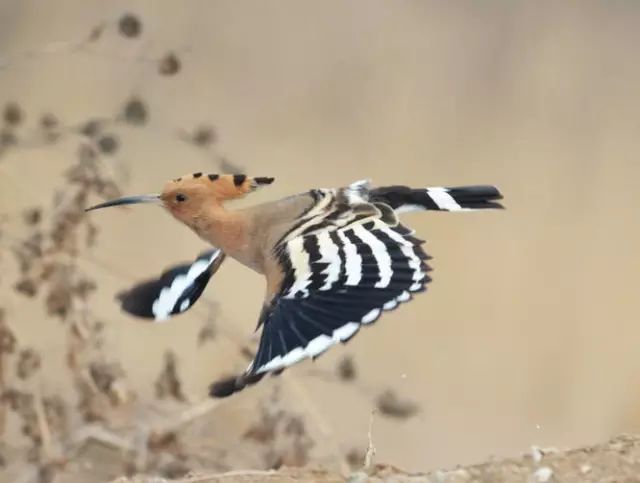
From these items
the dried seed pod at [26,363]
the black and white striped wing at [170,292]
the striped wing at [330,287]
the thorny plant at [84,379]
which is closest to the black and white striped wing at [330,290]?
the striped wing at [330,287]

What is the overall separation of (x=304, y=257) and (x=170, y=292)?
0.60ft

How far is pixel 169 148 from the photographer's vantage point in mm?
1379

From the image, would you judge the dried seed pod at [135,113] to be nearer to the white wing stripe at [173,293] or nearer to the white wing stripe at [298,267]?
the white wing stripe at [173,293]

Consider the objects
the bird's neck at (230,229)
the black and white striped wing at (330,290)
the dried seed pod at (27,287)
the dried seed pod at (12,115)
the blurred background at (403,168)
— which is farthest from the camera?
the blurred background at (403,168)

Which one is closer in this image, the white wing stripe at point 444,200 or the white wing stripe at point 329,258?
the white wing stripe at point 329,258

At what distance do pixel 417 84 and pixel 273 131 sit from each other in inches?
8.2

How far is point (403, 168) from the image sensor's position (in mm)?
1394

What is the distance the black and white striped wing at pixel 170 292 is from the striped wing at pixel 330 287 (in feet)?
0.45

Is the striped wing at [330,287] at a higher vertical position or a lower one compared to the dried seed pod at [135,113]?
lower

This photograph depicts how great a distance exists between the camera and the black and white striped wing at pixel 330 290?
0.60 meters

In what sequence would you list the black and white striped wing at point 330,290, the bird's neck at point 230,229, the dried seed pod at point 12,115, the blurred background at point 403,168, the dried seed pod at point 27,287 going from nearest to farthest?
1. the black and white striped wing at point 330,290
2. the bird's neck at point 230,229
3. the dried seed pod at point 27,287
4. the dried seed pod at point 12,115
5. the blurred background at point 403,168

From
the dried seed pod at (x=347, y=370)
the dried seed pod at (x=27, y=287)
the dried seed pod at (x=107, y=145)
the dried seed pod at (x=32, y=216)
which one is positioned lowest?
the dried seed pod at (x=347, y=370)

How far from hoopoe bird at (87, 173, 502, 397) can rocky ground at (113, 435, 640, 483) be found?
158mm

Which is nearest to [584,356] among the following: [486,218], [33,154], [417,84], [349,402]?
[486,218]
